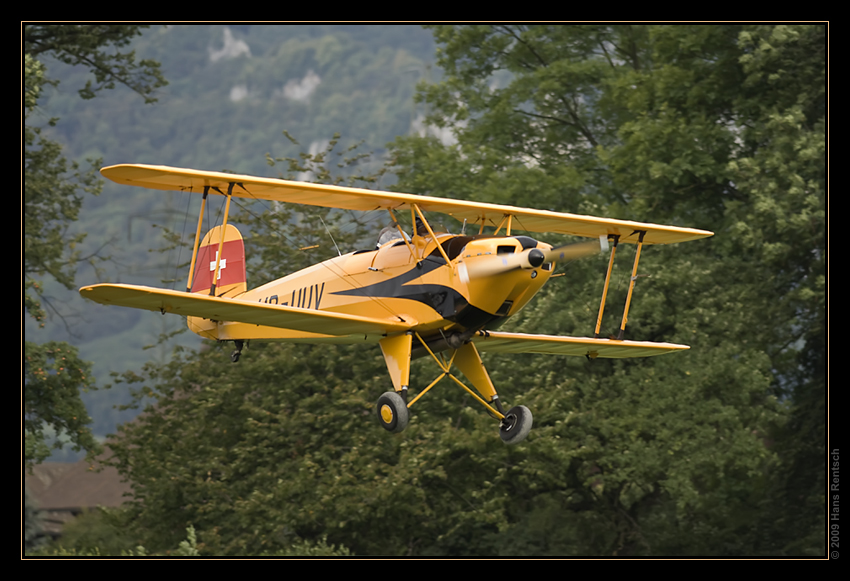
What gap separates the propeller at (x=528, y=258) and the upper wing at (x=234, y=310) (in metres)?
1.24

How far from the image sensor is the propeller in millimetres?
10750

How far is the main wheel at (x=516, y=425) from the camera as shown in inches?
461

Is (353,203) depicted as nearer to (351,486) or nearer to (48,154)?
(351,486)

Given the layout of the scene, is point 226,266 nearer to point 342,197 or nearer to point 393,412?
point 342,197

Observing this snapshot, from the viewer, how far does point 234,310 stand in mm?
10758

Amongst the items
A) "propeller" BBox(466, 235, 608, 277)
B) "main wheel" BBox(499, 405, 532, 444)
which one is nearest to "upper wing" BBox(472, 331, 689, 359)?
"main wheel" BBox(499, 405, 532, 444)

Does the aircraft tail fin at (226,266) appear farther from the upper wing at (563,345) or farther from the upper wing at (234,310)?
the upper wing at (234,310)

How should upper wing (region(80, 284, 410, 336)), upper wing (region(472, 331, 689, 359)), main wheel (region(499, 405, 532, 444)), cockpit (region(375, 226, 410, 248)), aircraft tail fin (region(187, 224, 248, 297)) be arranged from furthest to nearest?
aircraft tail fin (region(187, 224, 248, 297))
upper wing (region(472, 331, 689, 359))
cockpit (region(375, 226, 410, 248))
main wheel (region(499, 405, 532, 444))
upper wing (region(80, 284, 410, 336))

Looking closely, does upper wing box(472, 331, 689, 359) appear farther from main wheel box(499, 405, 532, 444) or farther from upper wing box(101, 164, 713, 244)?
Answer: upper wing box(101, 164, 713, 244)

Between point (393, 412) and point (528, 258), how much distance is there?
7.32 ft

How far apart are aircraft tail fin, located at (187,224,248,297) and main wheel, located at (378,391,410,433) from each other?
5069 mm

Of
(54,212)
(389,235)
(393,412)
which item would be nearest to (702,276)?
(389,235)
